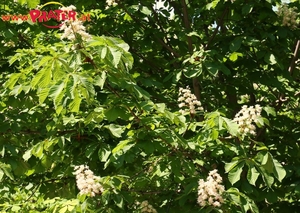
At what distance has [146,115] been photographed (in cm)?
233

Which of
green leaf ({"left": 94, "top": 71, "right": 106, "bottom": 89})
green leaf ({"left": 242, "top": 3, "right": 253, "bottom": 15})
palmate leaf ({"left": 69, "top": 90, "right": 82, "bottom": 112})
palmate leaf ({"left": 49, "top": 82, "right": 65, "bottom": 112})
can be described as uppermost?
green leaf ({"left": 242, "top": 3, "right": 253, "bottom": 15})

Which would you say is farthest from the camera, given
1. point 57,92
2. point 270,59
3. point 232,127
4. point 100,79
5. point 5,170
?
point 270,59

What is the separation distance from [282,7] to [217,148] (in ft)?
5.03

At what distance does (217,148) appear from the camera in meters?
2.50

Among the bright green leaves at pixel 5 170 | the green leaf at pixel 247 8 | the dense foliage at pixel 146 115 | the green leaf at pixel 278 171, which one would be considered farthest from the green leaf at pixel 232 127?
the bright green leaves at pixel 5 170

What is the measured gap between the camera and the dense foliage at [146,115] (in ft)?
6.57

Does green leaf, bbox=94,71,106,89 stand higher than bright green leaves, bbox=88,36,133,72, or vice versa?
bright green leaves, bbox=88,36,133,72

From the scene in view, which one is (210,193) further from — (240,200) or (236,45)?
(236,45)

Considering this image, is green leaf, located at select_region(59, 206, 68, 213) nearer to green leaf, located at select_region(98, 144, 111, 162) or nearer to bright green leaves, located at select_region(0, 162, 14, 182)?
green leaf, located at select_region(98, 144, 111, 162)

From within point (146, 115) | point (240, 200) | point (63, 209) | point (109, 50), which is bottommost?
point (63, 209)

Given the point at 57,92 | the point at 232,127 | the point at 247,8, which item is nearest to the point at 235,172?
the point at 232,127

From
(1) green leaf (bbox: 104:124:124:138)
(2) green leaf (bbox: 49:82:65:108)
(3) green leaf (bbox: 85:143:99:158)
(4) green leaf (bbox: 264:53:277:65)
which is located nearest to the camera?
(2) green leaf (bbox: 49:82:65:108)

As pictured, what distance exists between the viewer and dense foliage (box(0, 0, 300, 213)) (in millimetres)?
2002

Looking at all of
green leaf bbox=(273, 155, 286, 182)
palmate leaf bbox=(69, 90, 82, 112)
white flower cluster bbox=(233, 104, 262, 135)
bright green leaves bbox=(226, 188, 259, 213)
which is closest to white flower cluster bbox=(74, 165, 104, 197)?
palmate leaf bbox=(69, 90, 82, 112)
